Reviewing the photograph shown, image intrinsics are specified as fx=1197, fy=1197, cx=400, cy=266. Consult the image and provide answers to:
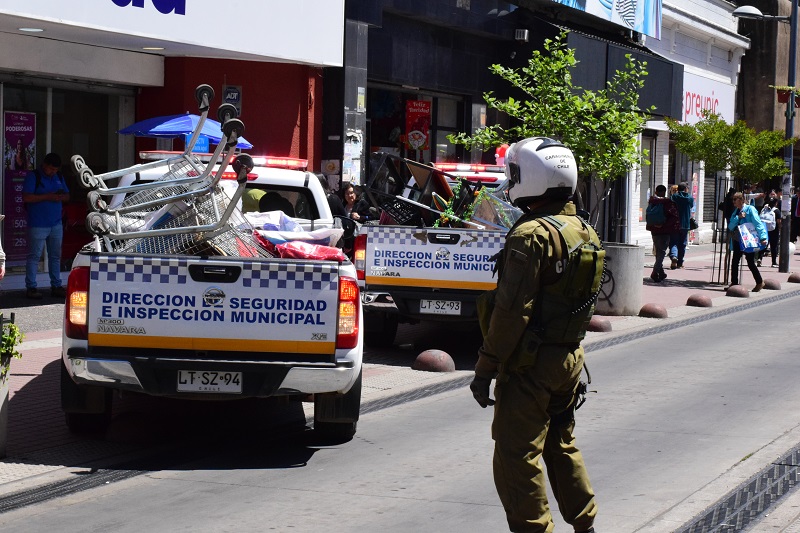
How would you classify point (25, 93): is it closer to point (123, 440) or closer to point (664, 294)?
point (123, 440)

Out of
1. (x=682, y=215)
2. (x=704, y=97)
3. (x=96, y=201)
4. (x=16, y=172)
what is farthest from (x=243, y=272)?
(x=704, y=97)

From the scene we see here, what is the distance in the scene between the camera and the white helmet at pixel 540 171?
16.9 ft

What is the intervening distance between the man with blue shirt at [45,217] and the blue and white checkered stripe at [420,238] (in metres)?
5.32

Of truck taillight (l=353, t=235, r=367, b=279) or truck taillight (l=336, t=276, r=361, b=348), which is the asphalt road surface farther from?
truck taillight (l=353, t=235, r=367, b=279)

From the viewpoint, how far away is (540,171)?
16.9 ft

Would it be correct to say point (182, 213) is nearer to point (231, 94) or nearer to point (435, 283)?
point (435, 283)

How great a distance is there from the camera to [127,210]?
27.0 ft

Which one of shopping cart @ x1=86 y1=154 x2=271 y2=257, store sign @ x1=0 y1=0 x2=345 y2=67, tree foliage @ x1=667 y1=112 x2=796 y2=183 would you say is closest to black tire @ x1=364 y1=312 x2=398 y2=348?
shopping cart @ x1=86 y1=154 x2=271 y2=257

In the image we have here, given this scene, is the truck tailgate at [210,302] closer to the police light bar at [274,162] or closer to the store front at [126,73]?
the police light bar at [274,162]

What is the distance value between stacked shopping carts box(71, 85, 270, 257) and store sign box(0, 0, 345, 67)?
5827 mm

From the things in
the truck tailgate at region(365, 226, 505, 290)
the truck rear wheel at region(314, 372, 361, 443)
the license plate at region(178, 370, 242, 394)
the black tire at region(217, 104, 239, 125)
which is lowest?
the truck rear wheel at region(314, 372, 361, 443)

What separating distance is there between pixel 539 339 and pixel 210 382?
3.17m

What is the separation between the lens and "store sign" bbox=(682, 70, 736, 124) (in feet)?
114

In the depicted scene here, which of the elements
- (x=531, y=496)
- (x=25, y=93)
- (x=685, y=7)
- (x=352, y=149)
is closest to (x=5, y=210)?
(x=25, y=93)
